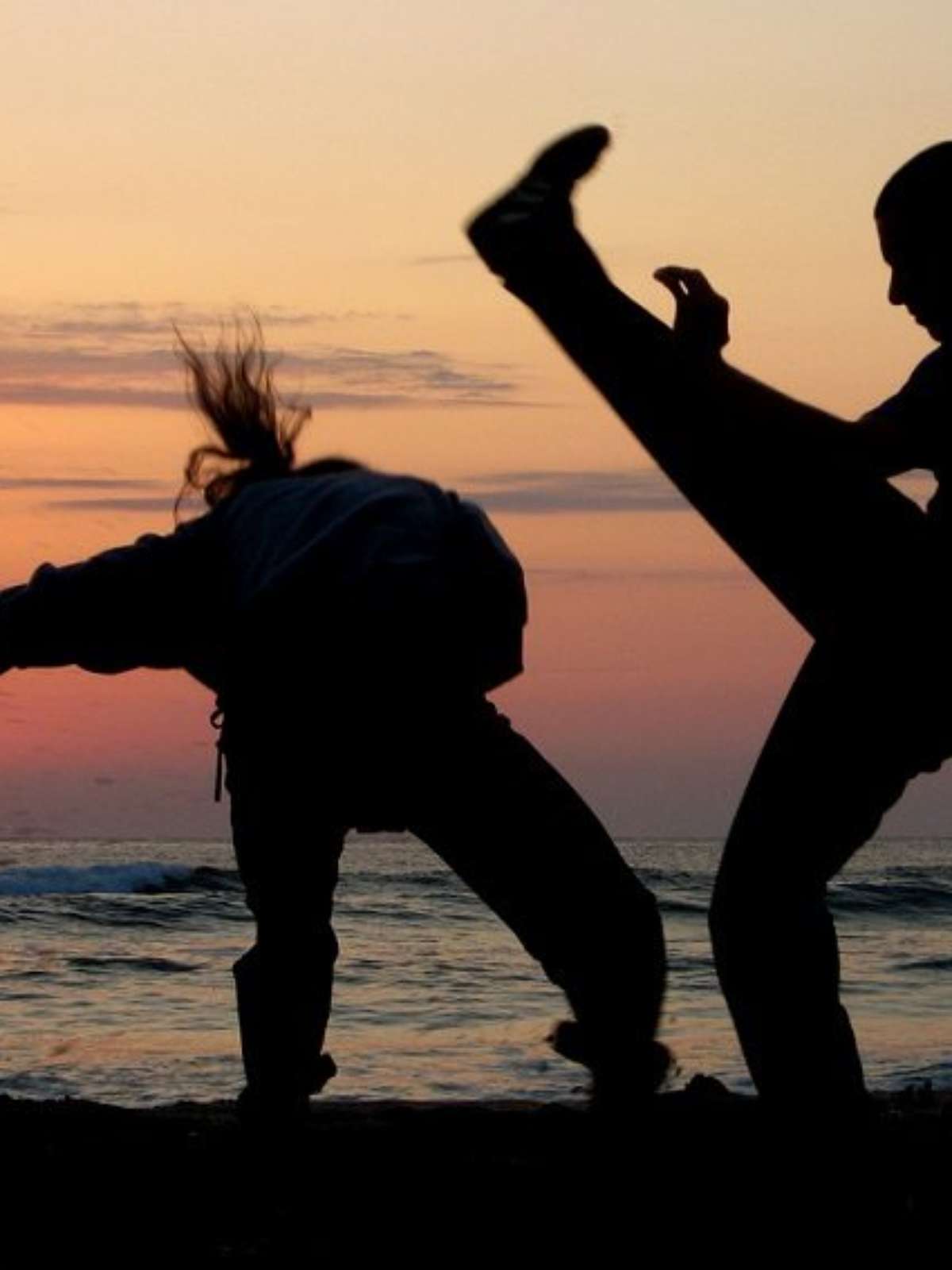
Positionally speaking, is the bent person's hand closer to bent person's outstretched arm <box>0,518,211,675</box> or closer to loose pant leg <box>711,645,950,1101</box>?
loose pant leg <box>711,645,950,1101</box>

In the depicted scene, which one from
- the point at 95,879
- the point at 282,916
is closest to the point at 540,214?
the point at 282,916

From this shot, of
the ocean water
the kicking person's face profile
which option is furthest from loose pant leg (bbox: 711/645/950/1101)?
the ocean water

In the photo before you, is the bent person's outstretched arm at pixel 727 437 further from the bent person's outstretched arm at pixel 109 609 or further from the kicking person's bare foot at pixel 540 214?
the bent person's outstretched arm at pixel 109 609

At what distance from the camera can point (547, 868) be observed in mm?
4613

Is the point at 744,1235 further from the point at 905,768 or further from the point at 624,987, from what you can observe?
the point at 905,768

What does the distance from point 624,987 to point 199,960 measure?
1356cm

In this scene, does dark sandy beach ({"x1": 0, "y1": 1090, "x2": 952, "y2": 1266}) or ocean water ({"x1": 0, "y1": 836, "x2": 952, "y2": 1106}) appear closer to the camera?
dark sandy beach ({"x1": 0, "y1": 1090, "x2": 952, "y2": 1266})

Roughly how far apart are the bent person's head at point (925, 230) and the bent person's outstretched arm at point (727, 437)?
0.33 meters

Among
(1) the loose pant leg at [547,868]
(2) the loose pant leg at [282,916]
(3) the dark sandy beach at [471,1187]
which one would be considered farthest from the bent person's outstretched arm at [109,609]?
(3) the dark sandy beach at [471,1187]

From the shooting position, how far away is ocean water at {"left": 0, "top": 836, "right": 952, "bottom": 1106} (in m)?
11.1

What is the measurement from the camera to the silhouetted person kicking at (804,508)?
4047 mm

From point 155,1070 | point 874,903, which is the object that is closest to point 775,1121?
point 155,1070

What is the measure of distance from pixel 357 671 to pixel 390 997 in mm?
Result: 10605

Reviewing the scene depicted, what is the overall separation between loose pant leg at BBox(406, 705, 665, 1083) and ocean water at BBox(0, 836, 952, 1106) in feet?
16.3
